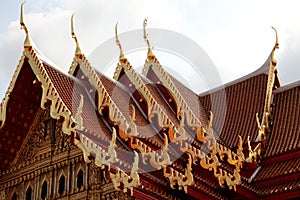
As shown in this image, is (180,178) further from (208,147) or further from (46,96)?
(46,96)

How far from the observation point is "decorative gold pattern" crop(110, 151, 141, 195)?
8328 mm

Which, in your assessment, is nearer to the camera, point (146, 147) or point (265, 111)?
point (146, 147)

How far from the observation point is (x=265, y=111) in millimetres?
12828

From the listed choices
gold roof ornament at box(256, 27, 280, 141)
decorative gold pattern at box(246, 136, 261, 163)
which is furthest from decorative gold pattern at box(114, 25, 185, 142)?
gold roof ornament at box(256, 27, 280, 141)

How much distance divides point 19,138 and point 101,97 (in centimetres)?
170

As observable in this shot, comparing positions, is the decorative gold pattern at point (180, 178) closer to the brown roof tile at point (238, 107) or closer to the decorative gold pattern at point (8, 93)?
the decorative gold pattern at point (8, 93)

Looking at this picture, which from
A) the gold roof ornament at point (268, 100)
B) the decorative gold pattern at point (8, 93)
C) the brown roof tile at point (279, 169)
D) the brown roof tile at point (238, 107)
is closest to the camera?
the decorative gold pattern at point (8, 93)

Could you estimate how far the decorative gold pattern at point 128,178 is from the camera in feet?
27.3

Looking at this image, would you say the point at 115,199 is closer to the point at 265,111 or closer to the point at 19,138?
the point at 19,138

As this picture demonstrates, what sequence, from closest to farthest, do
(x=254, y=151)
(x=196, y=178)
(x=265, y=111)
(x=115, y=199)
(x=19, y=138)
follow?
(x=115, y=199) → (x=196, y=178) → (x=19, y=138) → (x=254, y=151) → (x=265, y=111)

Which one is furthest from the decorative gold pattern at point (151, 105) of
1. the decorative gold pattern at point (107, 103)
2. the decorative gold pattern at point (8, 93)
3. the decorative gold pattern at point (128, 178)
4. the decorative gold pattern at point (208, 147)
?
the decorative gold pattern at point (8, 93)

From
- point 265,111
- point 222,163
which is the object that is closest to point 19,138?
point 222,163

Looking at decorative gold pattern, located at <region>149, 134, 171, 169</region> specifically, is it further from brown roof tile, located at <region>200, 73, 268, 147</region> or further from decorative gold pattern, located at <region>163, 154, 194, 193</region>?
brown roof tile, located at <region>200, 73, 268, 147</region>

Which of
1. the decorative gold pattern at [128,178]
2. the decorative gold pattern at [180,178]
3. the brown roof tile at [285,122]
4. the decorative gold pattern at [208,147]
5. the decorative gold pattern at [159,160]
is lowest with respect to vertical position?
the decorative gold pattern at [128,178]
